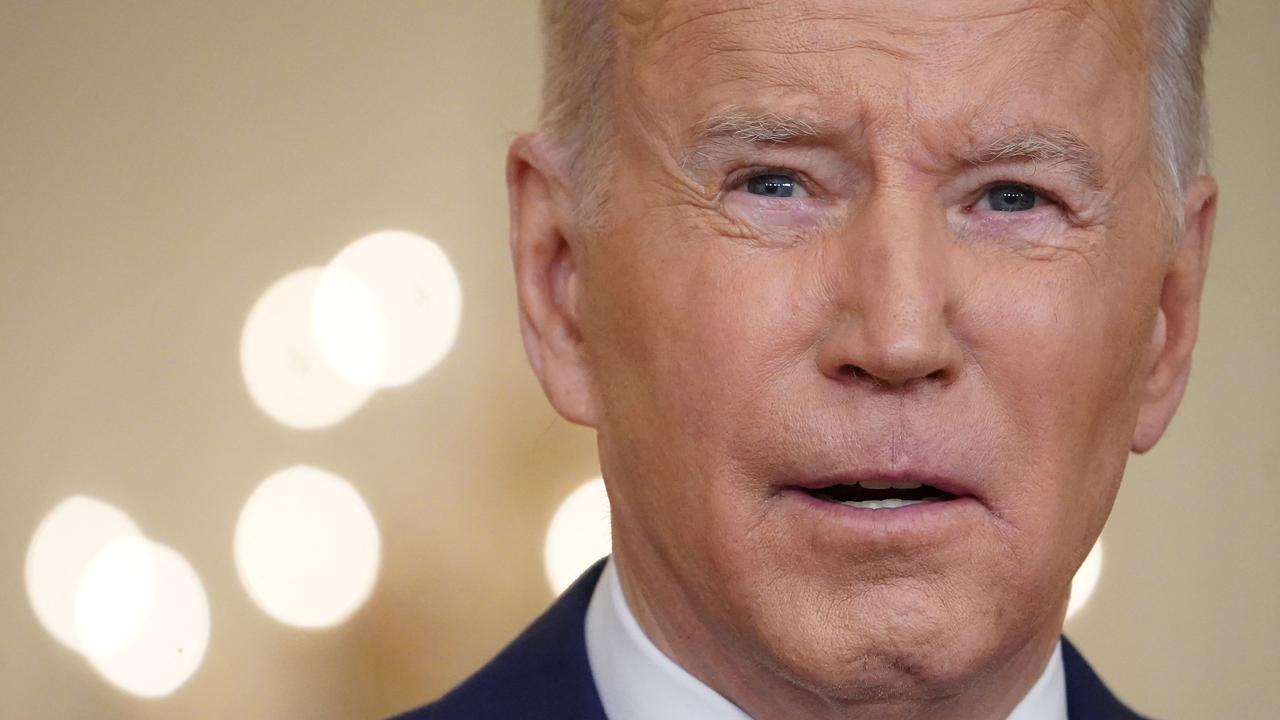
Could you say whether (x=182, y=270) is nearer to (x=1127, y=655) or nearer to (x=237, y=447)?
(x=237, y=447)

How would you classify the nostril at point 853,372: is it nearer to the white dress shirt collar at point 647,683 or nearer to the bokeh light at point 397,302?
the white dress shirt collar at point 647,683

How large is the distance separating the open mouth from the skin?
2 cm

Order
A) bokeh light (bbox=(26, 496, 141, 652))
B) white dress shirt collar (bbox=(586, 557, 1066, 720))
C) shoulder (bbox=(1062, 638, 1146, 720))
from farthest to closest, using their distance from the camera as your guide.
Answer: bokeh light (bbox=(26, 496, 141, 652))
shoulder (bbox=(1062, 638, 1146, 720))
white dress shirt collar (bbox=(586, 557, 1066, 720))

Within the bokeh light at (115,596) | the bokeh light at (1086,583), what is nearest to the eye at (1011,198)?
the bokeh light at (1086,583)

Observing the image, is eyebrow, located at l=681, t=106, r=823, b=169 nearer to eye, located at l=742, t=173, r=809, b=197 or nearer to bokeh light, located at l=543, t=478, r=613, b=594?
eye, located at l=742, t=173, r=809, b=197

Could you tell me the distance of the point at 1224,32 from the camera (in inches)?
94.4

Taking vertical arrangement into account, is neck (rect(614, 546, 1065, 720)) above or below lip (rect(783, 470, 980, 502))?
below

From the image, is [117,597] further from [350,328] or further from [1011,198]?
[1011,198]

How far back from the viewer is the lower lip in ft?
4.37

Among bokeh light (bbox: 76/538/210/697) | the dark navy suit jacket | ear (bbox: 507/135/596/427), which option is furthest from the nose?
bokeh light (bbox: 76/538/210/697)

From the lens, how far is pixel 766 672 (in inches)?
58.2

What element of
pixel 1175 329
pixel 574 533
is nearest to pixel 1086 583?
pixel 574 533

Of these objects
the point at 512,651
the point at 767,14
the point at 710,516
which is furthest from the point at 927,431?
the point at 512,651

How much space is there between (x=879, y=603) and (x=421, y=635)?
104 cm
